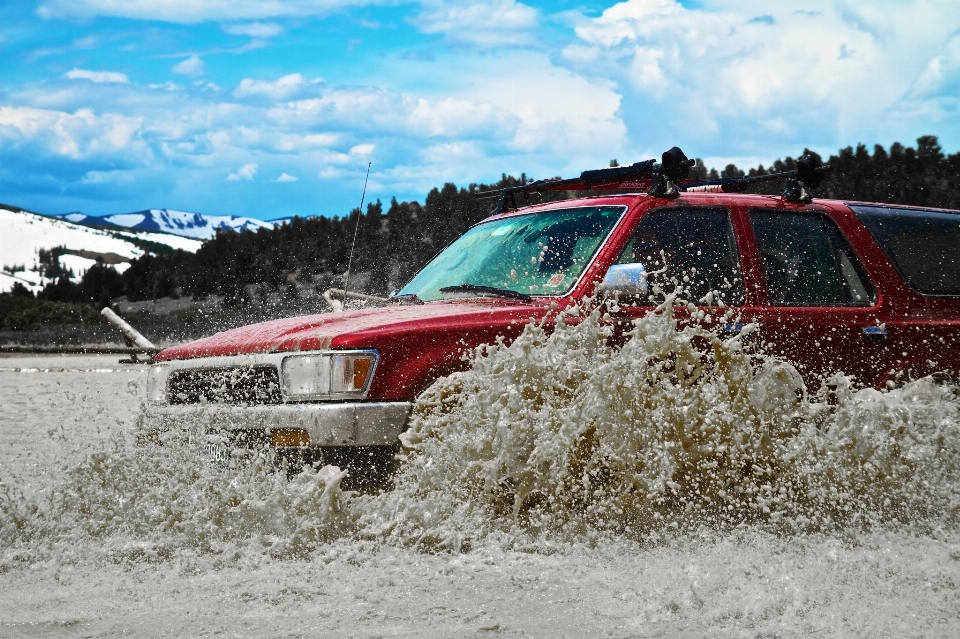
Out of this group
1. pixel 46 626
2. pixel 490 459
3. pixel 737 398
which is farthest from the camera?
pixel 737 398

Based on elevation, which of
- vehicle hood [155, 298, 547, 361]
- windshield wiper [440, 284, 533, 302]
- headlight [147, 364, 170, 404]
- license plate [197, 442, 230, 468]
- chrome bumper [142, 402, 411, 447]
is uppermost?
windshield wiper [440, 284, 533, 302]

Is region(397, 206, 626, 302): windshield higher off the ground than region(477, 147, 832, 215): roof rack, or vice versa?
region(477, 147, 832, 215): roof rack

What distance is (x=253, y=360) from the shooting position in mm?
4355

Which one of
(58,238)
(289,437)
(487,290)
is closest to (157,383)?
(289,437)

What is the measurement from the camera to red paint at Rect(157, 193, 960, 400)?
4.18 metres

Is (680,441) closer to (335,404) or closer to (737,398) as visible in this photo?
(737,398)

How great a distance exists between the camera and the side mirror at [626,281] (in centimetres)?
434

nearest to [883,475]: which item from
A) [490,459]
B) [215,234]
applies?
[490,459]

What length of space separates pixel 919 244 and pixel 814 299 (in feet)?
3.10

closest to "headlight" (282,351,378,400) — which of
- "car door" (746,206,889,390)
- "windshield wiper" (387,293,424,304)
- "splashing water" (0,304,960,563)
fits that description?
"splashing water" (0,304,960,563)

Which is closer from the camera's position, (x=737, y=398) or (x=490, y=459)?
(x=490, y=459)

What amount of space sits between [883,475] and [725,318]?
1036mm

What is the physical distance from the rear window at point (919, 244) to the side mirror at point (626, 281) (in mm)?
1774

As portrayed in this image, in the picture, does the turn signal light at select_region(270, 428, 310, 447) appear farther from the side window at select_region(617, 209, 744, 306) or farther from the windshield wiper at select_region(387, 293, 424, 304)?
the side window at select_region(617, 209, 744, 306)
